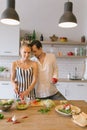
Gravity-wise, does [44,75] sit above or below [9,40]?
below

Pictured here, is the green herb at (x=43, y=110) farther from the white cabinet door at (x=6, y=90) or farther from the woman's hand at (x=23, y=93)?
the white cabinet door at (x=6, y=90)

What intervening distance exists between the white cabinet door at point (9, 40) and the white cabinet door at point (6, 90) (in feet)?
2.29

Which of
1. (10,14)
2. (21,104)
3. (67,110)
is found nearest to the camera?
(67,110)

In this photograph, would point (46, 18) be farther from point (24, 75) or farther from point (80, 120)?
point (80, 120)

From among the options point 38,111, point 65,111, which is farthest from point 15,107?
point 65,111

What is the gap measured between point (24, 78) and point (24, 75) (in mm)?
40

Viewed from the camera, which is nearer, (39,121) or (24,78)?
(39,121)

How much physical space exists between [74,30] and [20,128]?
3.91 m

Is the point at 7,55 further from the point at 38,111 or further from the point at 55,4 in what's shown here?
the point at 38,111

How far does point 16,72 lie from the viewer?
250cm

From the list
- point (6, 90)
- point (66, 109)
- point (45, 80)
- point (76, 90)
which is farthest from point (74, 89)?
point (66, 109)

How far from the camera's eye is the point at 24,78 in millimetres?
2465

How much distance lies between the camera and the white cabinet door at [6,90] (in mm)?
4312

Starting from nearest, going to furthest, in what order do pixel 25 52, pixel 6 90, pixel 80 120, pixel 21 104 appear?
pixel 80 120 < pixel 21 104 < pixel 25 52 < pixel 6 90
